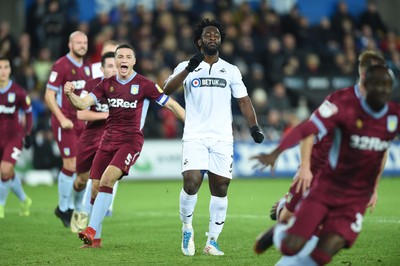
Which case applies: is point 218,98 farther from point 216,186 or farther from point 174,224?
point 174,224

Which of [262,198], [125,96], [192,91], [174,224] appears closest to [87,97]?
[125,96]

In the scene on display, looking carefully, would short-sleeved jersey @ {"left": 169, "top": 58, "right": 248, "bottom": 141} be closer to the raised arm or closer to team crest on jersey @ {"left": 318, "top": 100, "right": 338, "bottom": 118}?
the raised arm

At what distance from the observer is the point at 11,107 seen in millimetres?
13711

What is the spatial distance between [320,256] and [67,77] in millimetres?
6929

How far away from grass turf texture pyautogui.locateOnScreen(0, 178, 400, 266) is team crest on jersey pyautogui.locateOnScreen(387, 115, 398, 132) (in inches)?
81.1

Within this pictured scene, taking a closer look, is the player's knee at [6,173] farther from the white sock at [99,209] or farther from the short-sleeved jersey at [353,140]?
the short-sleeved jersey at [353,140]

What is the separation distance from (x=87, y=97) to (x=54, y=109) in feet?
7.82

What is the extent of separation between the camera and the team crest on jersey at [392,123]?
728 centimetres

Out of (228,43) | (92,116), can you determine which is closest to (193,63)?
(92,116)

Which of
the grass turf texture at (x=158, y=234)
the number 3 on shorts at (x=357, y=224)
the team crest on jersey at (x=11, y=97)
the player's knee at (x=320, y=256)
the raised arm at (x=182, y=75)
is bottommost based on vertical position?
the grass turf texture at (x=158, y=234)

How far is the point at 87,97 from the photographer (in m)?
10.3

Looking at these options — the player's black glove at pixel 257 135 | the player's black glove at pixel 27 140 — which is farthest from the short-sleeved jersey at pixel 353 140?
the player's black glove at pixel 27 140

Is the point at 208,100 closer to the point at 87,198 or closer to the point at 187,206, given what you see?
the point at 187,206

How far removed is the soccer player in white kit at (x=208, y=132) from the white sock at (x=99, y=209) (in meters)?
0.93
